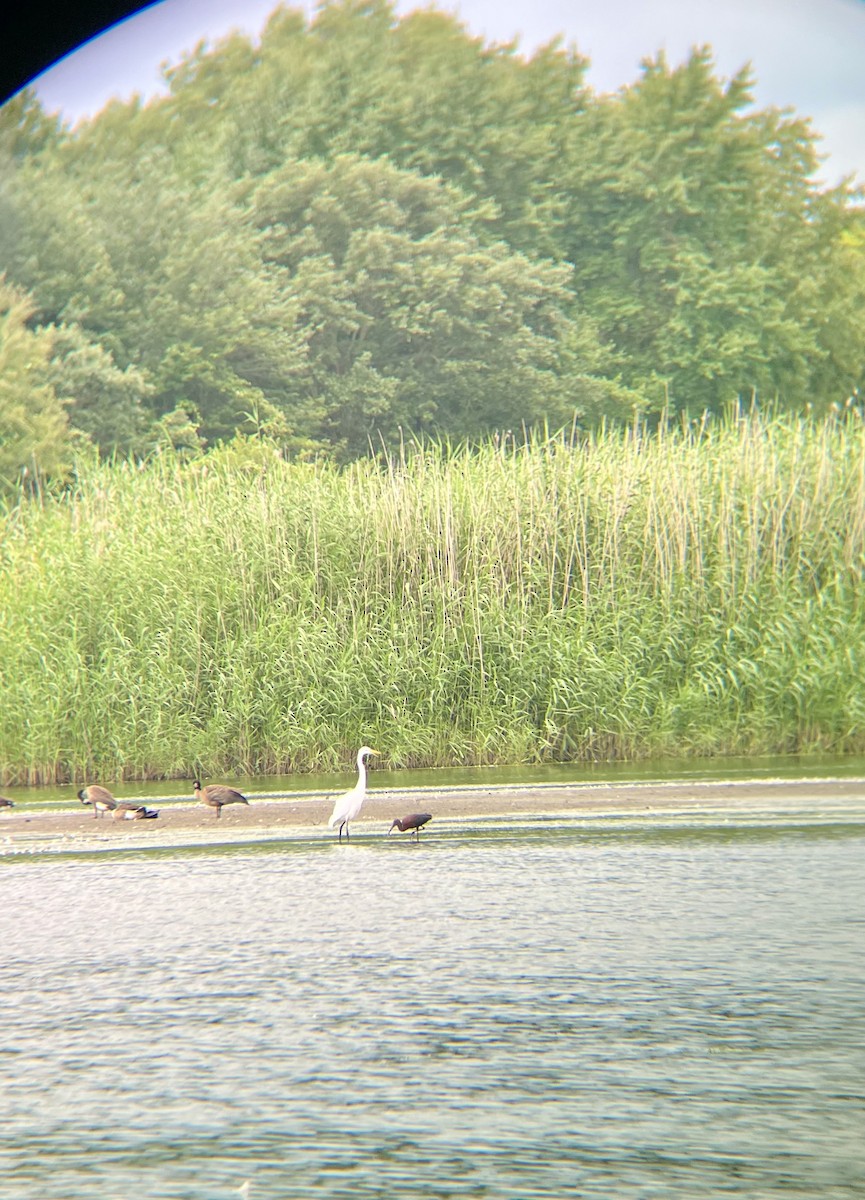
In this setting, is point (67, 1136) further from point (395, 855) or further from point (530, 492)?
point (530, 492)

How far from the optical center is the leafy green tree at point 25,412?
24828mm

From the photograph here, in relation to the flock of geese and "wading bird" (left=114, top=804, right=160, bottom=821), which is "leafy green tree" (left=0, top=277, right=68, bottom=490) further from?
"wading bird" (left=114, top=804, right=160, bottom=821)

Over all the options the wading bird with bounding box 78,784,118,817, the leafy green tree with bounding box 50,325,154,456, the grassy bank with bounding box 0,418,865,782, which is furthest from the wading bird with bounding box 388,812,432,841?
the leafy green tree with bounding box 50,325,154,456

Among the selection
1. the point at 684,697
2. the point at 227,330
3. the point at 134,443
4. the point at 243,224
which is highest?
the point at 243,224

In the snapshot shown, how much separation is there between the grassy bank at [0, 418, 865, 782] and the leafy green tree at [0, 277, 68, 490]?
1258 centimetres

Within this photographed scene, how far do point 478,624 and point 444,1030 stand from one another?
7.27 metres

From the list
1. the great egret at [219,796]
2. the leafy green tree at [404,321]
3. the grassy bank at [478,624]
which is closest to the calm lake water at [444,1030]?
the great egret at [219,796]

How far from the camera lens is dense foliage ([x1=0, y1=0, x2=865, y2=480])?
2861cm

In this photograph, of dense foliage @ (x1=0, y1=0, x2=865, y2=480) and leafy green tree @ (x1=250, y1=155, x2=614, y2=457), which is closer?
dense foliage @ (x1=0, y1=0, x2=865, y2=480)

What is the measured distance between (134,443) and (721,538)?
16.5 meters

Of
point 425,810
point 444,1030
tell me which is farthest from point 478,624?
point 444,1030

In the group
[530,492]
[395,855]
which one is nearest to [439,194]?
[530,492]

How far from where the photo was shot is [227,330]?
29.2 meters

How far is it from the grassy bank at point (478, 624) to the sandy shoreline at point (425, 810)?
1662 mm
